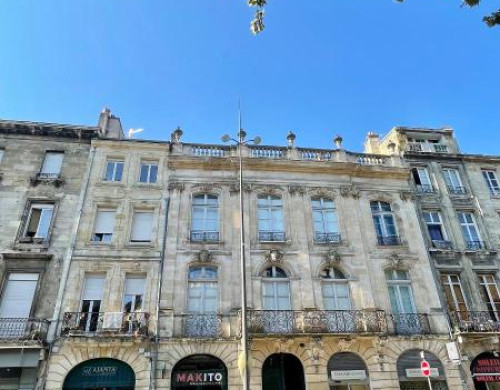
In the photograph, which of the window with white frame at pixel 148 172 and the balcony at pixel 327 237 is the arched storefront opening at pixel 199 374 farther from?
the window with white frame at pixel 148 172

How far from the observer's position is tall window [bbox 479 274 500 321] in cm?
1748

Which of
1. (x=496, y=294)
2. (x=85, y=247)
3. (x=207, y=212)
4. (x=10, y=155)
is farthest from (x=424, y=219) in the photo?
(x=10, y=155)

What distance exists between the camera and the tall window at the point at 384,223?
1859cm

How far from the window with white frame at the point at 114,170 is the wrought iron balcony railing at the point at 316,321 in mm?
8800

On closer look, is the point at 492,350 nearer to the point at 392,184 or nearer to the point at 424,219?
the point at 424,219

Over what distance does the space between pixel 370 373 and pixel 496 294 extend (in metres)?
7.48

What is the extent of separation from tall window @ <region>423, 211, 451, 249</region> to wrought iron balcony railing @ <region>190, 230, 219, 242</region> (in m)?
10.3

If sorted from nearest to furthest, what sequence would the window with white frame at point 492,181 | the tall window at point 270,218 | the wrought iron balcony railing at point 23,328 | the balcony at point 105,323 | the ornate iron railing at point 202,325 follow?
the wrought iron balcony railing at point 23,328 → the balcony at point 105,323 → the ornate iron railing at point 202,325 → the tall window at point 270,218 → the window with white frame at point 492,181

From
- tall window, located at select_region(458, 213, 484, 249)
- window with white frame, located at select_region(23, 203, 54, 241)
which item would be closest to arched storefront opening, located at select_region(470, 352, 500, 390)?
tall window, located at select_region(458, 213, 484, 249)

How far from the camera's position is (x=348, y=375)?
15.0 m

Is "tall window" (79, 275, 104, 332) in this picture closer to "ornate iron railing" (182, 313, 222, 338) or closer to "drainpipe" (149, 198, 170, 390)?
"drainpipe" (149, 198, 170, 390)

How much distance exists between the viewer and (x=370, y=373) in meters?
A: 15.1

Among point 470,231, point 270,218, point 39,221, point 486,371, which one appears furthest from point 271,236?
point 470,231

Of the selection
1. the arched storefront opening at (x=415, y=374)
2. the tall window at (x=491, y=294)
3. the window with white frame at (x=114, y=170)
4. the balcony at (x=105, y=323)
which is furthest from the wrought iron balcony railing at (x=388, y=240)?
the window with white frame at (x=114, y=170)
